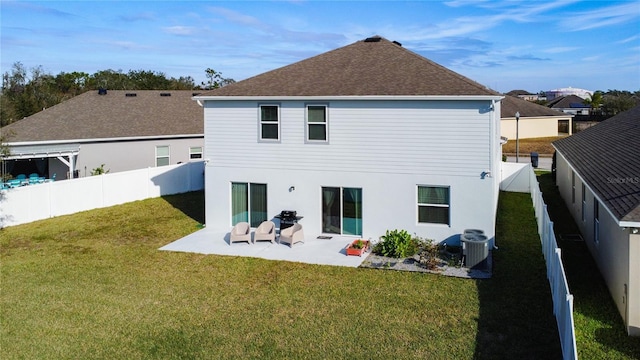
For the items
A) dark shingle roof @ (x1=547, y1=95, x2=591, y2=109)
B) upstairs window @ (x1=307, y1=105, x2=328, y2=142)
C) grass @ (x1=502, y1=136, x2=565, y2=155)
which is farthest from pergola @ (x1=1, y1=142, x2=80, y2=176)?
dark shingle roof @ (x1=547, y1=95, x2=591, y2=109)

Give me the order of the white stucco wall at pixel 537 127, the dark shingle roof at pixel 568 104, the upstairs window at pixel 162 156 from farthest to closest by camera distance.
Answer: the dark shingle roof at pixel 568 104
the white stucco wall at pixel 537 127
the upstairs window at pixel 162 156

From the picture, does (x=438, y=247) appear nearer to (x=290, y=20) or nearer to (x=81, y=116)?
(x=290, y=20)

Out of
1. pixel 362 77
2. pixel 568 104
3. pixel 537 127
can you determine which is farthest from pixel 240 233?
pixel 568 104

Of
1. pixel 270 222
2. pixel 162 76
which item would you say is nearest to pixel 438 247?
pixel 270 222

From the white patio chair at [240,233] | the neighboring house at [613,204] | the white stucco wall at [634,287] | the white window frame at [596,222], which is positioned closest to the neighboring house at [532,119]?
the neighboring house at [613,204]

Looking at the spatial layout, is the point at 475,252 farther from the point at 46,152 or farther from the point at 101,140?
the point at 46,152

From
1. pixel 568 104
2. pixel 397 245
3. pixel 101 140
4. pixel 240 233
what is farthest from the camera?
pixel 568 104

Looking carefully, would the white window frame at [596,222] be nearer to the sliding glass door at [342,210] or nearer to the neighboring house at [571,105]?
the sliding glass door at [342,210]
